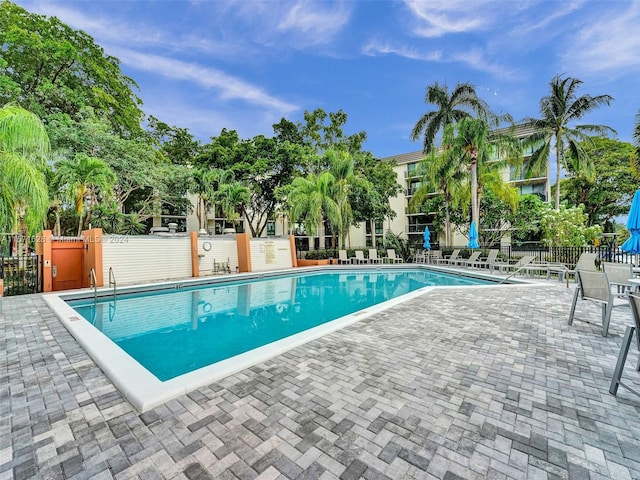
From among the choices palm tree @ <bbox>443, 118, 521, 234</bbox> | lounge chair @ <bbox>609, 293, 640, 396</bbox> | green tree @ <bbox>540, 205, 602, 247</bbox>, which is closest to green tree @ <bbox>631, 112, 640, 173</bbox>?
green tree @ <bbox>540, 205, 602, 247</bbox>

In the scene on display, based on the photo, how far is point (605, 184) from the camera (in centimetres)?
2281

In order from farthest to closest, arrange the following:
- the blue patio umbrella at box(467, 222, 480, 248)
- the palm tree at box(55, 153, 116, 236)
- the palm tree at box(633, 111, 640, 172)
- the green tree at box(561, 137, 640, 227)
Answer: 1. the green tree at box(561, 137, 640, 227)
2. the blue patio umbrella at box(467, 222, 480, 248)
3. the palm tree at box(633, 111, 640, 172)
4. the palm tree at box(55, 153, 116, 236)

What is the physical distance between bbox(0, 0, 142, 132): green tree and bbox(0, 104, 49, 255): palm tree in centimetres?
1134

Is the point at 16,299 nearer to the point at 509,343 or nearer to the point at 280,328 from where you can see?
the point at 280,328

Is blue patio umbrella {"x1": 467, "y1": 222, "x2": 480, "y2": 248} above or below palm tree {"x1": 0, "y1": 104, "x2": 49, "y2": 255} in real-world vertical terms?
below

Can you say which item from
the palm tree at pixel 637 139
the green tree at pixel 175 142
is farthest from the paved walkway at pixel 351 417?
the green tree at pixel 175 142

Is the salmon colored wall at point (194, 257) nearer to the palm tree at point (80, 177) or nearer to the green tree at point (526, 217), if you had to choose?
the palm tree at point (80, 177)

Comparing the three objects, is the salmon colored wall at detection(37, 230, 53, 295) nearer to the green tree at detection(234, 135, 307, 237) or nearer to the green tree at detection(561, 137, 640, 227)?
the green tree at detection(234, 135, 307, 237)

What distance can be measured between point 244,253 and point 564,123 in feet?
64.7

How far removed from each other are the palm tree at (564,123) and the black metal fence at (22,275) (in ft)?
77.6

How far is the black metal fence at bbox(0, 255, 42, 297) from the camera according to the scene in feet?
30.2

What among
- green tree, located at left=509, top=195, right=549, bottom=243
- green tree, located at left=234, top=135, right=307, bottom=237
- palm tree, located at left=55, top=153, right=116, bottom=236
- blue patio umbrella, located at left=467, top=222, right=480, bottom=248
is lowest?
blue patio umbrella, located at left=467, top=222, right=480, bottom=248

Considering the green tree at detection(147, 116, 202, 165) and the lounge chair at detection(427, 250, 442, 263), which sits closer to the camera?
the lounge chair at detection(427, 250, 442, 263)

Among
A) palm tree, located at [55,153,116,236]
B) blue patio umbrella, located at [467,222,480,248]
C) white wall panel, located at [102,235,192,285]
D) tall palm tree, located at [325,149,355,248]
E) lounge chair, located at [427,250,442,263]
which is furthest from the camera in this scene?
tall palm tree, located at [325,149,355,248]
